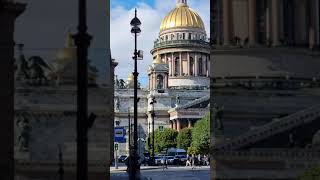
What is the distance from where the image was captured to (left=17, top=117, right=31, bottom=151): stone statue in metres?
17.3

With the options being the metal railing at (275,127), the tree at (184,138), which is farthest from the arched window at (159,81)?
the metal railing at (275,127)

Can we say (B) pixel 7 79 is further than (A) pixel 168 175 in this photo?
No

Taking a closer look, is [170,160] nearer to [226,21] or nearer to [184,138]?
[184,138]

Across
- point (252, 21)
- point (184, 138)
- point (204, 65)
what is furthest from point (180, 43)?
point (252, 21)

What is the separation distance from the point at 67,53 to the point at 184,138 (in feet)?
330

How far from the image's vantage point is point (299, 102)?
17766mm

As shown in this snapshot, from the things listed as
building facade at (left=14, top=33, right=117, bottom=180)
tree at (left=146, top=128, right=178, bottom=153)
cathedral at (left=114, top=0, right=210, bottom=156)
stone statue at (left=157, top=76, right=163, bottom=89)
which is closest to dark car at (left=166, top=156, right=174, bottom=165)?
tree at (left=146, top=128, right=178, bottom=153)

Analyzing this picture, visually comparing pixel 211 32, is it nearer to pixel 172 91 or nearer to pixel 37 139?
pixel 37 139

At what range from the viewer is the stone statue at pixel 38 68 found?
17.2 metres

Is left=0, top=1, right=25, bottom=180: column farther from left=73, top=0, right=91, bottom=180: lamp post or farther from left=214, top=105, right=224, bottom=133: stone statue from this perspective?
left=73, top=0, right=91, bottom=180: lamp post

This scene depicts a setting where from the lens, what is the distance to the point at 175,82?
14100 cm

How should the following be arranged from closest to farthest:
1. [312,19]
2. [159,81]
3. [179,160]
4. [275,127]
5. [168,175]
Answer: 1. [275,127]
2. [312,19]
3. [168,175]
4. [179,160]
5. [159,81]

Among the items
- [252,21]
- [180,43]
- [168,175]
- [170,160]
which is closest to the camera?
[252,21]

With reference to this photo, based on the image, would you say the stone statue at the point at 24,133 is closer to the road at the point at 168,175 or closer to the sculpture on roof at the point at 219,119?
the sculpture on roof at the point at 219,119
